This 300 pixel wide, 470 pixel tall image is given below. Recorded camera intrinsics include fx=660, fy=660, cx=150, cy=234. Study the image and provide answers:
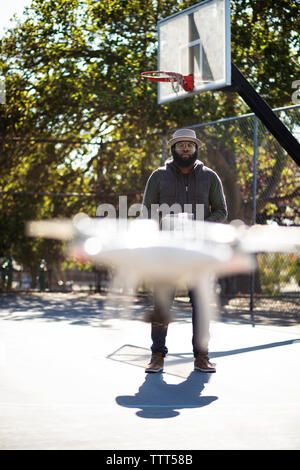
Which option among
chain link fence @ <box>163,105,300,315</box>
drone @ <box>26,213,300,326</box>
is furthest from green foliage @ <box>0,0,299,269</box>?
drone @ <box>26,213,300,326</box>

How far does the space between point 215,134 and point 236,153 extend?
2.67 feet

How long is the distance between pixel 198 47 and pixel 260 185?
4458 mm

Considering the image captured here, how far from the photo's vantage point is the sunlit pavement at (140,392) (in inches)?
131

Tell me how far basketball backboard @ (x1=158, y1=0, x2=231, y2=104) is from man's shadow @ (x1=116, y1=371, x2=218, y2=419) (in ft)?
12.2

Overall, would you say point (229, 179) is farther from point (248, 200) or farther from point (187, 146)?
point (187, 146)

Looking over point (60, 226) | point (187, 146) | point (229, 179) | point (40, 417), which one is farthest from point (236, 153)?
point (60, 226)

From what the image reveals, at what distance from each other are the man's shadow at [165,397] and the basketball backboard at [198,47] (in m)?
3.71

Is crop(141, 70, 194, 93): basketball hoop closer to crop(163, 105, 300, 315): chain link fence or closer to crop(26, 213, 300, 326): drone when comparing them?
crop(163, 105, 300, 315): chain link fence

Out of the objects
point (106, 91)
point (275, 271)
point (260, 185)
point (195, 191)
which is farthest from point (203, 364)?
point (106, 91)

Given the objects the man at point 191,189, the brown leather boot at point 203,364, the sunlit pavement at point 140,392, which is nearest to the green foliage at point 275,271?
the sunlit pavement at point 140,392

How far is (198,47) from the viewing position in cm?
929

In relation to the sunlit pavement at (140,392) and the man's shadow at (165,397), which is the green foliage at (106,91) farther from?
the man's shadow at (165,397)

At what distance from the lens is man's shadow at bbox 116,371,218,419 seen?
3.96 metres

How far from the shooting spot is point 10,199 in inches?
680
